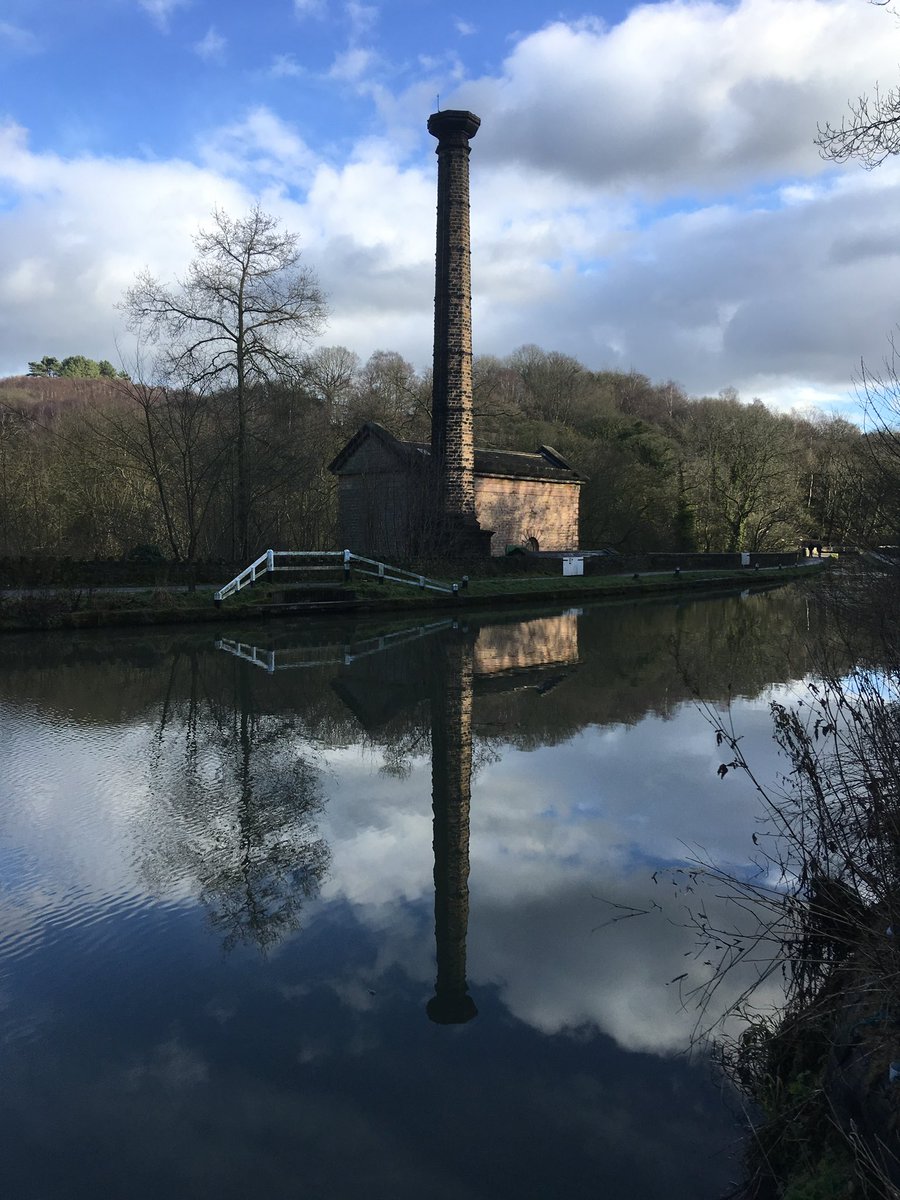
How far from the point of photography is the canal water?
3051 mm

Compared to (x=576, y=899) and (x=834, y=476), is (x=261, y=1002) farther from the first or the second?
(x=834, y=476)

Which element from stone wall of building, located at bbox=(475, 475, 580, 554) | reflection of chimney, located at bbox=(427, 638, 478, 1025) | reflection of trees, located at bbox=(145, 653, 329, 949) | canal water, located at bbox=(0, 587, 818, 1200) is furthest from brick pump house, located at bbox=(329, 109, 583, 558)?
canal water, located at bbox=(0, 587, 818, 1200)

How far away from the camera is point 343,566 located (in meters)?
25.4

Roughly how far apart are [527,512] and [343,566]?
54.8 ft

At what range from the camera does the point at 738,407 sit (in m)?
59.5

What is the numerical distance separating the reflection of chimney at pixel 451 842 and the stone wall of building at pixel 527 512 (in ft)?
87.5

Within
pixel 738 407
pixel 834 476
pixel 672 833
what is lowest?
pixel 672 833

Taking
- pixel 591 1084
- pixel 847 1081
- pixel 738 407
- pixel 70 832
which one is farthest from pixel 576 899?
pixel 738 407

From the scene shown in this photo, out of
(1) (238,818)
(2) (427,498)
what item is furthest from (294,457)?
(1) (238,818)

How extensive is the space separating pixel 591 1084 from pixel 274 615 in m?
18.6

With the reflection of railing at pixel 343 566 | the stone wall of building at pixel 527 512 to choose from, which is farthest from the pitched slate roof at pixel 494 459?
the reflection of railing at pixel 343 566

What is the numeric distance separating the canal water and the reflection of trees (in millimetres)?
30

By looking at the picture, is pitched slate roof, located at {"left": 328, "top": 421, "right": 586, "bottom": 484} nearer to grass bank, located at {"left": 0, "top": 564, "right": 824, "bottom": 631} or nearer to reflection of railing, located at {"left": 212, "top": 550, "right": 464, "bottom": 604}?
grass bank, located at {"left": 0, "top": 564, "right": 824, "bottom": 631}

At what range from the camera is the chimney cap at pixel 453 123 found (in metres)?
31.0
